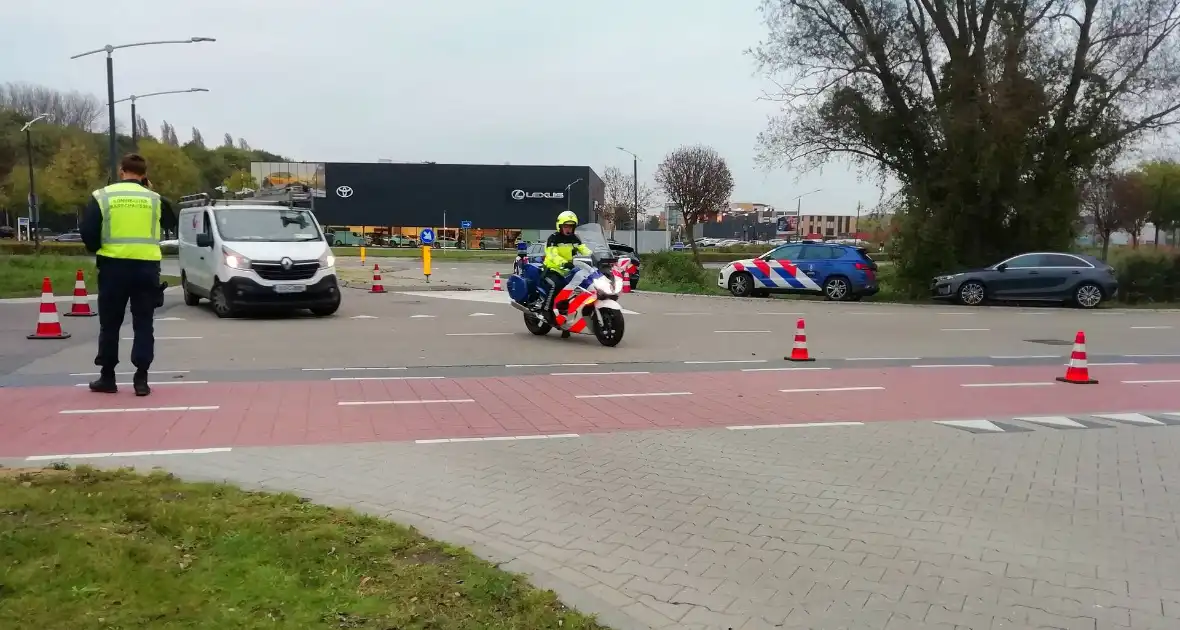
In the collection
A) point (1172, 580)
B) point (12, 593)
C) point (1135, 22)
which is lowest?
point (1172, 580)

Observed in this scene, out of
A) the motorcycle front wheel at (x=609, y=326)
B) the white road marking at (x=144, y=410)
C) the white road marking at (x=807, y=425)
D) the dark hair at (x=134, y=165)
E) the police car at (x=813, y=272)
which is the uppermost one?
the dark hair at (x=134, y=165)

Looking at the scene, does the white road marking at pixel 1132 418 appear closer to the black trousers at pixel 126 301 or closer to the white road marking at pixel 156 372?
the black trousers at pixel 126 301

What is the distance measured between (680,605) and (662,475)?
2.17 m

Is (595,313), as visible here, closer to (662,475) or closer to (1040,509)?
(662,475)

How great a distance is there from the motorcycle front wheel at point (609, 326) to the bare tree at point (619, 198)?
64301 millimetres

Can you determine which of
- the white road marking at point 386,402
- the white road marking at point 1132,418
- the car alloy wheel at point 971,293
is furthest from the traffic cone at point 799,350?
the car alloy wheel at point 971,293

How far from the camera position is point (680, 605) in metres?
3.96

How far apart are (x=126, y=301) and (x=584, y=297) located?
6.59 m

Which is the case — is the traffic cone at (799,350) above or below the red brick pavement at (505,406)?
above

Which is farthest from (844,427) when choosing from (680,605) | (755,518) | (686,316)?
(686,316)

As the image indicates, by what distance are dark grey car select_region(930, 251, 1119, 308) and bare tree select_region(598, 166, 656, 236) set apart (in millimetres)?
53440

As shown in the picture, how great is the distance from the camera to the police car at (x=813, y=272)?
81.2 ft

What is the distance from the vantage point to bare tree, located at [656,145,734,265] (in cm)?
6694

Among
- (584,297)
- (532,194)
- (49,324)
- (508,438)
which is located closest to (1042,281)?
(584,297)
